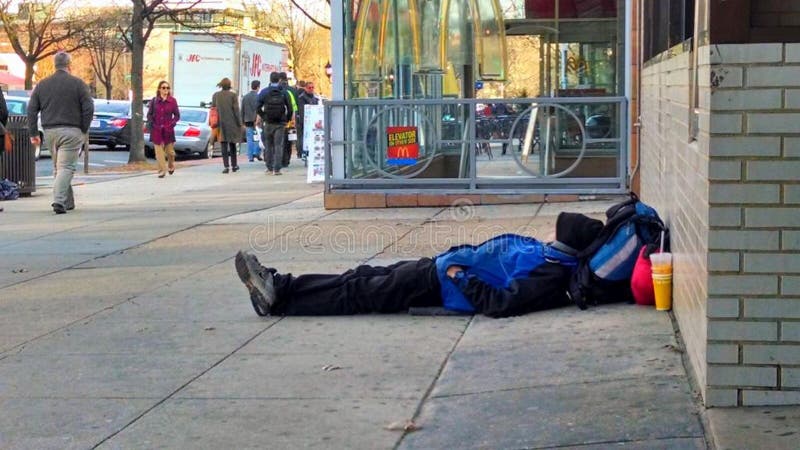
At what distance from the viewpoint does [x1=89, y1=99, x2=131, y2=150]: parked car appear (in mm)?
29969

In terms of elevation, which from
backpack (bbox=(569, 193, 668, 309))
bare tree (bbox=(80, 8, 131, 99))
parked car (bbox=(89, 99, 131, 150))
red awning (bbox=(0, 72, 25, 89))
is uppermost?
bare tree (bbox=(80, 8, 131, 99))

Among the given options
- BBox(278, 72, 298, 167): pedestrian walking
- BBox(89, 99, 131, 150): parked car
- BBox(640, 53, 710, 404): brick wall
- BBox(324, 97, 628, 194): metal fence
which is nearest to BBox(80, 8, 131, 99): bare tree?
BBox(89, 99, 131, 150): parked car

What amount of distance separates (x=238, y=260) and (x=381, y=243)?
3.23 meters

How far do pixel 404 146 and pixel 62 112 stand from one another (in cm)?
400

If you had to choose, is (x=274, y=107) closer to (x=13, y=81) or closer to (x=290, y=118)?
(x=290, y=118)

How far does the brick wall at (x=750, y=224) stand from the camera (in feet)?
13.8

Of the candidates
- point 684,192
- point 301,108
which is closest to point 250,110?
point 301,108

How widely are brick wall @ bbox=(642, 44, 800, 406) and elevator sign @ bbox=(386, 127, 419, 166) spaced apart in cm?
784

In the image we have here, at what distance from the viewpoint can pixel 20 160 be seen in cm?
1545

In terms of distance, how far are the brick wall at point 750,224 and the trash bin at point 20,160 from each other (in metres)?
12.6

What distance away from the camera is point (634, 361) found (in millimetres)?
5277

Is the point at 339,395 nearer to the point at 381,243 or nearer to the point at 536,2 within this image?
the point at 381,243
